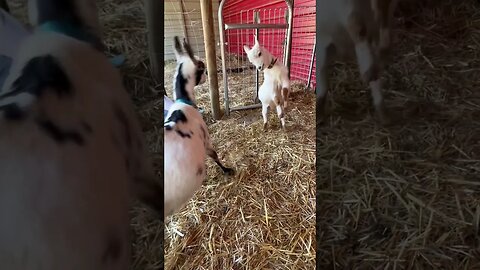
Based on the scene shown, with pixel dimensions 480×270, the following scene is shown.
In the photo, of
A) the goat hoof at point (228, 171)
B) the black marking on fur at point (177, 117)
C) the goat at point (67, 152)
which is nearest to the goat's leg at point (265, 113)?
the goat hoof at point (228, 171)

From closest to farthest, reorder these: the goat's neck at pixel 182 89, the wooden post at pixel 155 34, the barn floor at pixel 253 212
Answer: the wooden post at pixel 155 34 → the barn floor at pixel 253 212 → the goat's neck at pixel 182 89

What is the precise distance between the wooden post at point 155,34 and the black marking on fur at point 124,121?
0.21 ft

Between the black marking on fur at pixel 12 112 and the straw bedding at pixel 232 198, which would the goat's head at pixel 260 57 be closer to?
the straw bedding at pixel 232 198

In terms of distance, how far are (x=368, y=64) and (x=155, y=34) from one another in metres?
0.28

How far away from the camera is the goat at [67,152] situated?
28 cm

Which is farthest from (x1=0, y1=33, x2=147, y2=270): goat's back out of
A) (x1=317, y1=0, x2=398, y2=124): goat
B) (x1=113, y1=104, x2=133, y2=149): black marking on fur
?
(x1=317, y1=0, x2=398, y2=124): goat

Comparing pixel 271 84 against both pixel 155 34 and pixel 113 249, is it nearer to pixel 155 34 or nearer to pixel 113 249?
pixel 155 34

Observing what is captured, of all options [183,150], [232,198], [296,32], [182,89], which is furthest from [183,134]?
[296,32]

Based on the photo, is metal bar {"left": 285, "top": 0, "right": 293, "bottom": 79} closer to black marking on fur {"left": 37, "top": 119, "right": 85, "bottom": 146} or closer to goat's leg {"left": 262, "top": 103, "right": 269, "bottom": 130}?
goat's leg {"left": 262, "top": 103, "right": 269, "bottom": 130}

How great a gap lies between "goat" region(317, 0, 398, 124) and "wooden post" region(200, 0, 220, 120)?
2.61 meters

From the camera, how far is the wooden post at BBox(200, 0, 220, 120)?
112 inches

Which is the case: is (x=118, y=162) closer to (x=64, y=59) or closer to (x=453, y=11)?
(x=64, y=59)

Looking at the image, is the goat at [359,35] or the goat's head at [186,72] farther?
the goat's head at [186,72]

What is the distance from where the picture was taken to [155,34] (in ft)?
1.27
